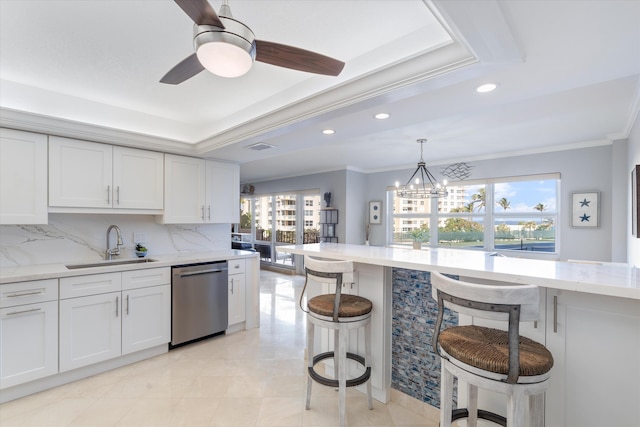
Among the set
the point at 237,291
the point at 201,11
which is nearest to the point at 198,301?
the point at 237,291

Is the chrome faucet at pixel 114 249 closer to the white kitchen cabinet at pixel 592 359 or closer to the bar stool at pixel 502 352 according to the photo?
the bar stool at pixel 502 352

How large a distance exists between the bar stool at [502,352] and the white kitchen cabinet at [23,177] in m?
3.28

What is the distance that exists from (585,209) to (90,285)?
6072 mm

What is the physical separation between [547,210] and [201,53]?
5439mm

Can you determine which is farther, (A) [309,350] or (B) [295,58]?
(A) [309,350]

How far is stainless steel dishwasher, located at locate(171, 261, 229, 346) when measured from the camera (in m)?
3.09

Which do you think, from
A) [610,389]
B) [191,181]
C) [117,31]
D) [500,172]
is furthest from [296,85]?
[500,172]

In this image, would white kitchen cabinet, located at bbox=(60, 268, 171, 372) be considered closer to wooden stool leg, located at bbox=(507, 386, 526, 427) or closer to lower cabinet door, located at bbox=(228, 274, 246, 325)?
lower cabinet door, located at bbox=(228, 274, 246, 325)

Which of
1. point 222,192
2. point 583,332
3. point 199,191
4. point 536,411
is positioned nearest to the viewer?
point 536,411

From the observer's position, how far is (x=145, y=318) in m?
2.90

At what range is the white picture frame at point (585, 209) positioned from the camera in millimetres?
4152

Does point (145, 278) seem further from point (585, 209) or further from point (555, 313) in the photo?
point (585, 209)

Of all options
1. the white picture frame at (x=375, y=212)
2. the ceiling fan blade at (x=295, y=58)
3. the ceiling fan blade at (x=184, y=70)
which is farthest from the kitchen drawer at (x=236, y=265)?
the white picture frame at (x=375, y=212)

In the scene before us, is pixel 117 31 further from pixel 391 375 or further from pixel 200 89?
pixel 391 375
